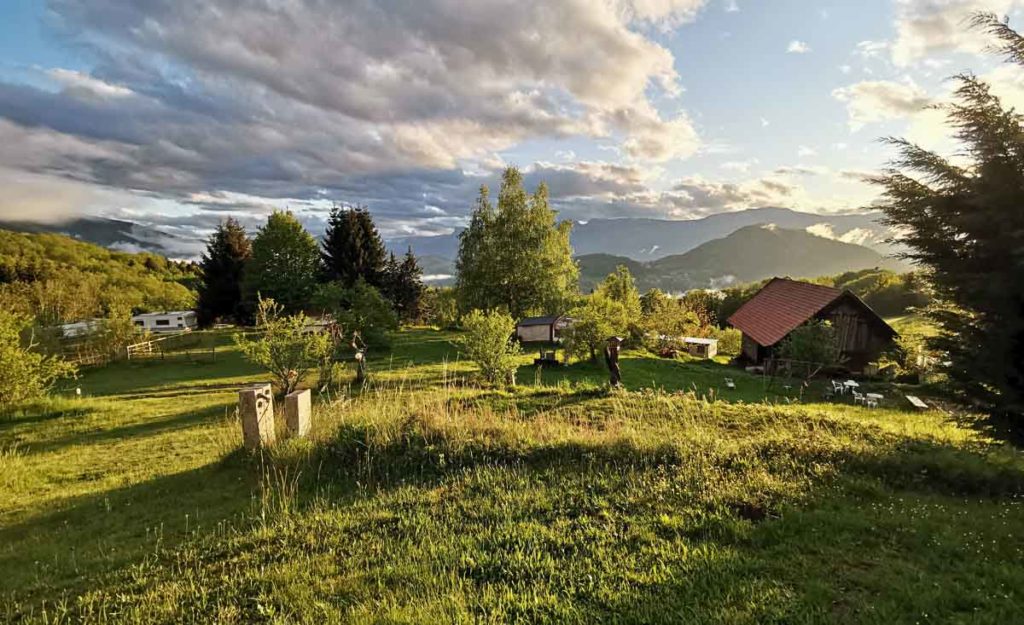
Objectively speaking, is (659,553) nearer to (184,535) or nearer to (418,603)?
(418,603)

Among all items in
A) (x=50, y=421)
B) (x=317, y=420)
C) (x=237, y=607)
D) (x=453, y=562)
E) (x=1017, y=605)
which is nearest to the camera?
(x=1017, y=605)

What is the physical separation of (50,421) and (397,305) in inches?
1277

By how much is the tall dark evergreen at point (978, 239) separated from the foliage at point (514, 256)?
25.8m

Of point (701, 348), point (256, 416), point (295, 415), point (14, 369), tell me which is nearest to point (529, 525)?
point (295, 415)

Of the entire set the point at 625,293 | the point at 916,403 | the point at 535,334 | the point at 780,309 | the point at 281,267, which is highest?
the point at 281,267

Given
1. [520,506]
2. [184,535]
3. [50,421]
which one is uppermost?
[520,506]

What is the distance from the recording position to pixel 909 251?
24.1 ft

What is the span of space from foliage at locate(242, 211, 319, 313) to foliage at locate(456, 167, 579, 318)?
1542 centimetres

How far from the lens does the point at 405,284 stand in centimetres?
4734

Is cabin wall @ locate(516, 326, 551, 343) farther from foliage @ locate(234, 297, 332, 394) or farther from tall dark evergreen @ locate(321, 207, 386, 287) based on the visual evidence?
foliage @ locate(234, 297, 332, 394)

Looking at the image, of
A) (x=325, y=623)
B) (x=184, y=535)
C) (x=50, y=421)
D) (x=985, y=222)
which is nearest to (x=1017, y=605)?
(x=325, y=623)

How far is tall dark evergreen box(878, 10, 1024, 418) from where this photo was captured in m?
6.08

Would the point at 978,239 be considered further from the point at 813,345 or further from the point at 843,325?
Answer: the point at 843,325

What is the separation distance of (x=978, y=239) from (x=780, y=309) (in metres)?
26.2
